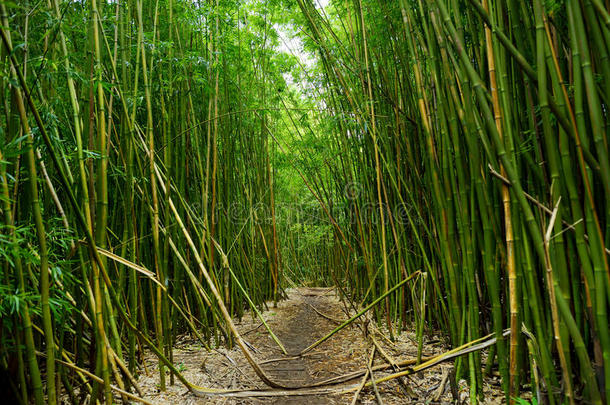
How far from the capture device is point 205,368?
201 centimetres

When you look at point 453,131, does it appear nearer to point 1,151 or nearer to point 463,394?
point 463,394

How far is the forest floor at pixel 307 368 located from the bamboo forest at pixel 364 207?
0.05ft

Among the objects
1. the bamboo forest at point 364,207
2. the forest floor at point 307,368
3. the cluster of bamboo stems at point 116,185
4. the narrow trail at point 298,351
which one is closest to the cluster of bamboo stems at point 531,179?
the bamboo forest at point 364,207

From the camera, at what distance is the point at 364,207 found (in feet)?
9.14

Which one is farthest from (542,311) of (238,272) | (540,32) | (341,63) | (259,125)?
(259,125)

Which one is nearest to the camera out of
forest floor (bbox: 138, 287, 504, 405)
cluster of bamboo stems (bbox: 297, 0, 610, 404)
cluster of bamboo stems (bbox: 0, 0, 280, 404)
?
cluster of bamboo stems (bbox: 297, 0, 610, 404)

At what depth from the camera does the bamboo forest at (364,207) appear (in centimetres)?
94

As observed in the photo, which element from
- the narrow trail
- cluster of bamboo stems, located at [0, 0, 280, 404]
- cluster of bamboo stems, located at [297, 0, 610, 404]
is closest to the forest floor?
the narrow trail

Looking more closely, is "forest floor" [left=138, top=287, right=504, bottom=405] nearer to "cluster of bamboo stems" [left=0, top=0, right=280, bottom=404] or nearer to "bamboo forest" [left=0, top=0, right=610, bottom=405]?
"bamboo forest" [left=0, top=0, right=610, bottom=405]

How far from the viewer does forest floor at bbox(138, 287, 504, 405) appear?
153 centimetres

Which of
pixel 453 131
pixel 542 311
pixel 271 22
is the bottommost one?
pixel 542 311

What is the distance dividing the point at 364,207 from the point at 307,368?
127 centimetres

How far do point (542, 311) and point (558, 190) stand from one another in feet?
1.35

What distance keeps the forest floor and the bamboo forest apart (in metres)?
0.02
